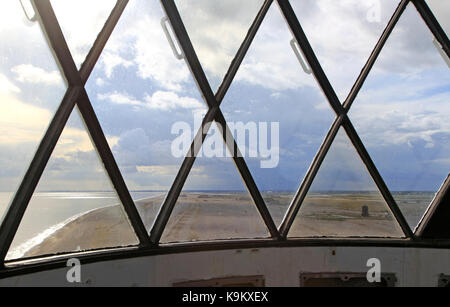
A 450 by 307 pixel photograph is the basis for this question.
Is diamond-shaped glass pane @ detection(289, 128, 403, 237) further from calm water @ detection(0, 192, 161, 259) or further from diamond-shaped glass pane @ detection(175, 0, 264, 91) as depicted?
calm water @ detection(0, 192, 161, 259)

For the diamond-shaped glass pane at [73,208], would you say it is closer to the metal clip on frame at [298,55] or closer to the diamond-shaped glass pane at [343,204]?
the diamond-shaped glass pane at [343,204]

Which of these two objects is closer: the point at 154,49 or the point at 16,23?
the point at 16,23

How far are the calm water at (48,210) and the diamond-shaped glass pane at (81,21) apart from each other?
1.42 m

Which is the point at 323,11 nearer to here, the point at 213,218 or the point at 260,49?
the point at 260,49

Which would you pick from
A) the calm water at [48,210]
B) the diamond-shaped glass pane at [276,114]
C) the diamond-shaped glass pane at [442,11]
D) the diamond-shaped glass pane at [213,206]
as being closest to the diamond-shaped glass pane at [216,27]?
the diamond-shaped glass pane at [276,114]

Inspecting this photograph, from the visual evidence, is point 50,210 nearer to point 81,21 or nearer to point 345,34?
point 81,21

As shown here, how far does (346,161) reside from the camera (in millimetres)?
4781

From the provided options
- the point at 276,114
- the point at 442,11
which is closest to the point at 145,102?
the point at 276,114

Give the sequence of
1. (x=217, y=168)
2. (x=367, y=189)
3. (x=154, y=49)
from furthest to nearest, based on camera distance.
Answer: (x=367, y=189) < (x=217, y=168) < (x=154, y=49)

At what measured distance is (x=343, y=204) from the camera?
4938mm

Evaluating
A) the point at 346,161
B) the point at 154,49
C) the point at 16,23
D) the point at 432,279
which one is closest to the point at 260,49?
the point at 154,49

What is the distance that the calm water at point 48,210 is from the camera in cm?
308

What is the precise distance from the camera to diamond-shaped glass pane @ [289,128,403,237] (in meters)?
4.68
